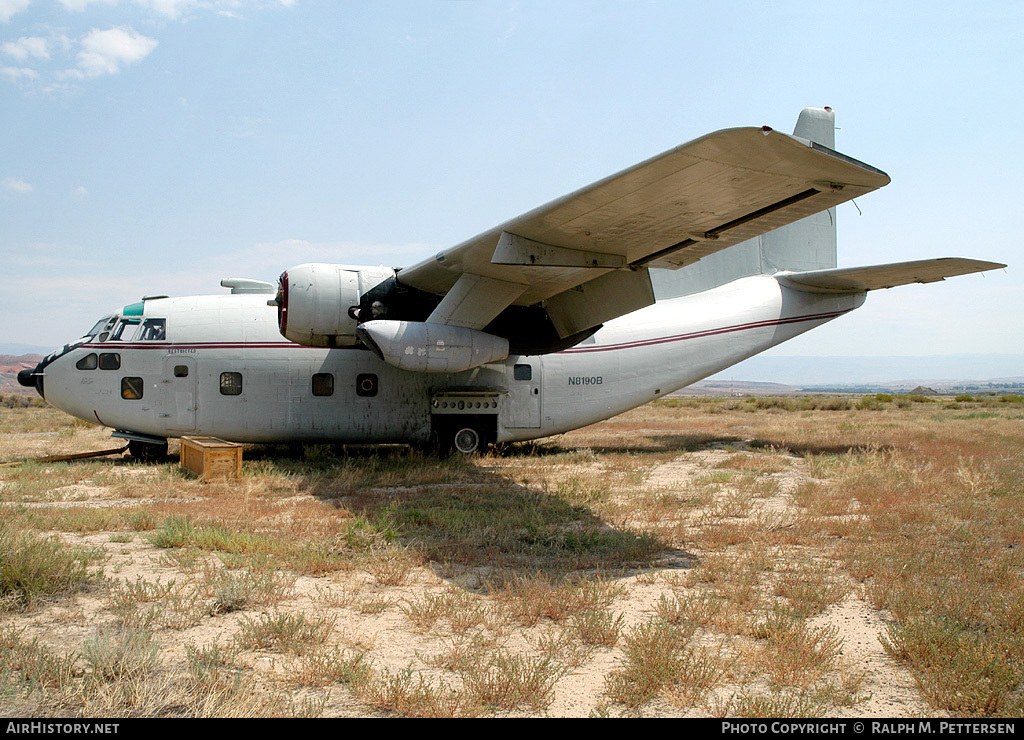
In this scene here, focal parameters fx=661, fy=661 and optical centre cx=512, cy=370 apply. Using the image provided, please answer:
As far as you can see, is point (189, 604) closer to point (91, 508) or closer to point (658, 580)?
point (658, 580)

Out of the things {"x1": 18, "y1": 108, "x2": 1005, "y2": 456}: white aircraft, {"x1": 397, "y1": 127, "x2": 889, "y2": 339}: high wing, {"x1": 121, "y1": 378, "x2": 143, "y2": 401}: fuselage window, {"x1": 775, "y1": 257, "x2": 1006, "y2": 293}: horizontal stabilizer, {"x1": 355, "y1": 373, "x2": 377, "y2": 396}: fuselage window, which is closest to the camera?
{"x1": 397, "y1": 127, "x2": 889, "y2": 339}: high wing

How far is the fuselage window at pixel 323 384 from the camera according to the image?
13.6 metres

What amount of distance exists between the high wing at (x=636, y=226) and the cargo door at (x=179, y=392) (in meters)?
5.11

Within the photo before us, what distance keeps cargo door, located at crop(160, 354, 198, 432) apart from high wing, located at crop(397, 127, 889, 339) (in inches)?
201

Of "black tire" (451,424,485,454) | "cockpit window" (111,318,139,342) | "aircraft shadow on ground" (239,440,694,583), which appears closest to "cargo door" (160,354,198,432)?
"cockpit window" (111,318,139,342)

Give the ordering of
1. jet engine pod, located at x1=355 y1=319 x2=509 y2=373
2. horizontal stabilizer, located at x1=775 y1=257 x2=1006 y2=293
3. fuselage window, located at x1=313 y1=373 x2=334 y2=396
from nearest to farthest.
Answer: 1. jet engine pod, located at x1=355 y1=319 x2=509 y2=373
2. horizontal stabilizer, located at x1=775 y1=257 x2=1006 y2=293
3. fuselage window, located at x1=313 y1=373 x2=334 y2=396

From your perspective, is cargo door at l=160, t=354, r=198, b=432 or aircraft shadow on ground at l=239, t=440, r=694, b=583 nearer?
aircraft shadow on ground at l=239, t=440, r=694, b=583

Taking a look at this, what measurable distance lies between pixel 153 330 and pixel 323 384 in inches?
140

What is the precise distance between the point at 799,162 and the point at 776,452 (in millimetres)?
10162

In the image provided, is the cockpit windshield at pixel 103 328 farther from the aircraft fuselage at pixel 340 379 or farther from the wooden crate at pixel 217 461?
the wooden crate at pixel 217 461

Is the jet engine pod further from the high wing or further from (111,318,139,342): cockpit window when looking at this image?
(111,318,139,342): cockpit window

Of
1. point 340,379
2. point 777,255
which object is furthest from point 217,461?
point 777,255

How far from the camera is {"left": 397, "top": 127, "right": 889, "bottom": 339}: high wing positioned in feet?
21.5

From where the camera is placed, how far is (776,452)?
15289 millimetres
